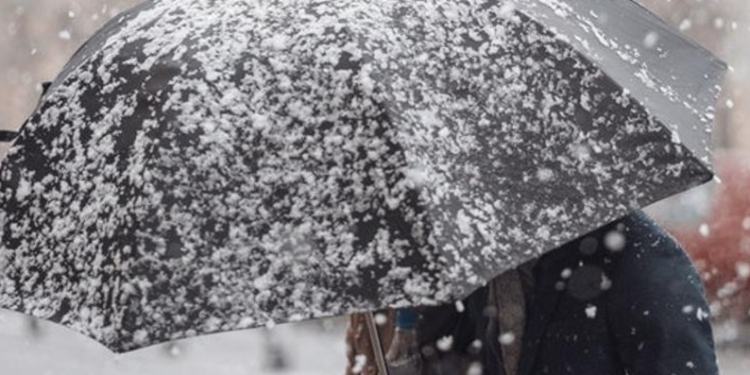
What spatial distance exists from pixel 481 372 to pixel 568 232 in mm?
682

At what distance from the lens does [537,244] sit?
2342mm

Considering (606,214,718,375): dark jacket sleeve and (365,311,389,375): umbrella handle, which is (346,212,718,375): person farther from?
(365,311,389,375): umbrella handle

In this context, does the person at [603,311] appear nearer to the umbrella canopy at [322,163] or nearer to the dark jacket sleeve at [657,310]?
the dark jacket sleeve at [657,310]

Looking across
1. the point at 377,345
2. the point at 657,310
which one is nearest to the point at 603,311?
the point at 657,310

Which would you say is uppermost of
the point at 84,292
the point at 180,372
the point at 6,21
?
the point at 84,292

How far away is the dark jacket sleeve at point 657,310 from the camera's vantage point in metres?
2.66

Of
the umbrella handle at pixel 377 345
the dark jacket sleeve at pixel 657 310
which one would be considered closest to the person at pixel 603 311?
the dark jacket sleeve at pixel 657 310

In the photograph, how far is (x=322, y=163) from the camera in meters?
2.32

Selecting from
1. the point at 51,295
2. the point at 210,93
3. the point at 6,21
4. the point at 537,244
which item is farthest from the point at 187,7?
the point at 6,21

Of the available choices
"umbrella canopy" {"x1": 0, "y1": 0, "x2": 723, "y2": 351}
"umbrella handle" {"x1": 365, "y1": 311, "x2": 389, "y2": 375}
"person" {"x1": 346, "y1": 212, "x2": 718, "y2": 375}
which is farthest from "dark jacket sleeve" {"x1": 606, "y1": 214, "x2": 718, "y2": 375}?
"umbrella handle" {"x1": 365, "y1": 311, "x2": 389, "y2": 375}

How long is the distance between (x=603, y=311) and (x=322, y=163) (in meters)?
0.73

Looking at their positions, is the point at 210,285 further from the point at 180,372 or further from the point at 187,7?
the point at 180,372

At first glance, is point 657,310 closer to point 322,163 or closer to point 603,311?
point 603,311

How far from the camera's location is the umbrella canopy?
2.27m
